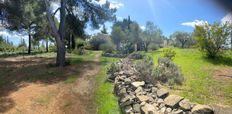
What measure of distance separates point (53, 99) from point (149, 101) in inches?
171

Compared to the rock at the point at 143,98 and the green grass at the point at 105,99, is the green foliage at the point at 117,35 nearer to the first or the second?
the green grass at the point at 105,99

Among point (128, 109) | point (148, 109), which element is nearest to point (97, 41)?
point (128, 109)

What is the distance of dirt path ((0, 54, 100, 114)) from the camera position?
8.84m

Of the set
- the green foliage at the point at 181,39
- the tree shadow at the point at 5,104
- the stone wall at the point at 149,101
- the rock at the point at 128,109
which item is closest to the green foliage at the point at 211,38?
the stone wall at the point at 149,101

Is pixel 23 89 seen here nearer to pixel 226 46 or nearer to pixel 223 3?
pixel 223 3

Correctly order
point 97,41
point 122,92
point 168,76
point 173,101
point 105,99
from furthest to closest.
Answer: point 97,41 → point 168,76 → point 105,99 → point 122,92 → point 173,101

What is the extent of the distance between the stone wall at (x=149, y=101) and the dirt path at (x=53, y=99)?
1310 mm

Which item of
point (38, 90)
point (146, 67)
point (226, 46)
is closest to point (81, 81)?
point (38, 90)

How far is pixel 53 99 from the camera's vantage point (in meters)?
10.1

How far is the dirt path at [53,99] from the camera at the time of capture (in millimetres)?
8844

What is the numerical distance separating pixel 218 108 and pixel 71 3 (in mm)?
17751

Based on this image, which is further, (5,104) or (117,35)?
(117,35)

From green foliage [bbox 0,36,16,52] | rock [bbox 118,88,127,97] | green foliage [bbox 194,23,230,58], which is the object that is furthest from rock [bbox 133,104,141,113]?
green foliage [bbox 0,36,16,52]

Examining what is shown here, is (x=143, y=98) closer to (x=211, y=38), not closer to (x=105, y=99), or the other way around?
(x=105, y=99)
